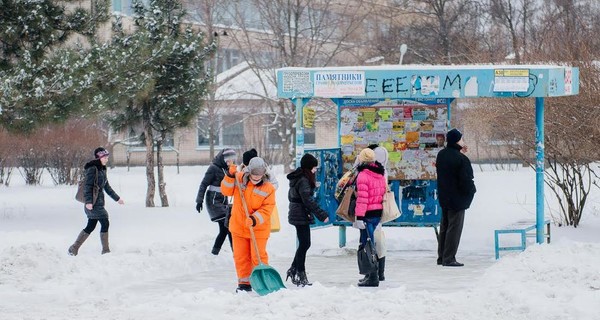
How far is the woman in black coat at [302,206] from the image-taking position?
12.8m

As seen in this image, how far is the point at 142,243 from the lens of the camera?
17.2 m

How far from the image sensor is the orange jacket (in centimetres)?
1217

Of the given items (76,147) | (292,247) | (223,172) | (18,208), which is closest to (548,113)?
(292,247)

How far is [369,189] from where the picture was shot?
12805 millimetres

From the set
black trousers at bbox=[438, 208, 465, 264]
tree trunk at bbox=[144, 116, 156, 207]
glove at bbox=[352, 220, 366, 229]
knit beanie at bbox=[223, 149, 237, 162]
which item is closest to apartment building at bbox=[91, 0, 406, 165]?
tree trunk at bbox=[144, 116, 156, 207]

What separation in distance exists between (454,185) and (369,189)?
198cm

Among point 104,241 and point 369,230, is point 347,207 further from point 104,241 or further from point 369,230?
point 104,241

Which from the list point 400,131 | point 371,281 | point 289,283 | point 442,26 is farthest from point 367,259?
point 442,26

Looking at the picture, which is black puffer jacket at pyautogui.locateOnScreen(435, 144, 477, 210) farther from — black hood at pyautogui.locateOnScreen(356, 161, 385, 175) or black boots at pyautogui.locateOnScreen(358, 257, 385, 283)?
black hood at pyautogui.locateOnScreen(356, 161, 385, 175)

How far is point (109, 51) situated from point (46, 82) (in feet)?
6.24

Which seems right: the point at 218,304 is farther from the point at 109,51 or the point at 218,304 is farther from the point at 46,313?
the point at 109,51

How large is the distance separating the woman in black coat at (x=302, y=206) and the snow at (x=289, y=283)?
332 mm

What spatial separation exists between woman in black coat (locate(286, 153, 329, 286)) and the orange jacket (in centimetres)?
60

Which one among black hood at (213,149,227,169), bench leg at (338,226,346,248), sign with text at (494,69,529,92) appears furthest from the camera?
bench leg at (338,226,346,248)
